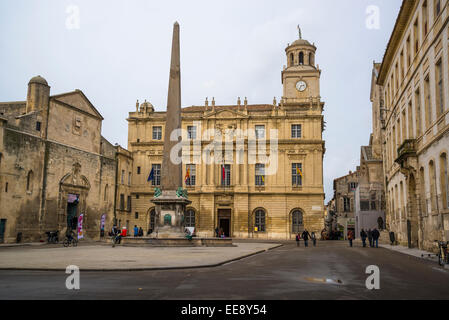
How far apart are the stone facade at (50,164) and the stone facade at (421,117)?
2399 cm

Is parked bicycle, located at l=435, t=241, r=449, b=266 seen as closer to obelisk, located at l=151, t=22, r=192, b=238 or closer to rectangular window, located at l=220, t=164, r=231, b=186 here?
obelisk, located at l=151, t=22, r=192, b=238

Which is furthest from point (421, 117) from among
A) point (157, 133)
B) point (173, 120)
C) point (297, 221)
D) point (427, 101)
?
point (157, 133)

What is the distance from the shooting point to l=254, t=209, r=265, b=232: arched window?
46094 mm

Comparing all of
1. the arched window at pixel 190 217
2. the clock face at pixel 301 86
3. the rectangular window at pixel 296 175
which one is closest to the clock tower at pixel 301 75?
the clock face at pixel 301 86

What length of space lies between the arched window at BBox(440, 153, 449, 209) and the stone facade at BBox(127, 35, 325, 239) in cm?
2644

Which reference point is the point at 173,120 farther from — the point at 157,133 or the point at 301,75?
the point at 301,75

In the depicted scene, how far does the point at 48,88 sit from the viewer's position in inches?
1292

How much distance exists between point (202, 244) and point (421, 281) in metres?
15.7

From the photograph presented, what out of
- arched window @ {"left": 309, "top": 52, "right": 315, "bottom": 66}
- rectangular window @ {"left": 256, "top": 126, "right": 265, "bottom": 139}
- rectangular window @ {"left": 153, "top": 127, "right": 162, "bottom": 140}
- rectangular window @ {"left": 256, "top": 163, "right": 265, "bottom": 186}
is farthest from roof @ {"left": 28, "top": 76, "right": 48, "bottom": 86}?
arched window @ {"left": 309, "top": 52, "right": 315, "bottom": 66}

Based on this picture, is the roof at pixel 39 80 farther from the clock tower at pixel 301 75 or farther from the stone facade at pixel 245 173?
the clock tower at pixel 301 75

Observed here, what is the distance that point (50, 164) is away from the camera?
3244cm

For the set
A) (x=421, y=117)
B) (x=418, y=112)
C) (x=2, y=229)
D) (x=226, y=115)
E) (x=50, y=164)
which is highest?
(x=226, y=115)

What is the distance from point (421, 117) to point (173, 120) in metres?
13.0
